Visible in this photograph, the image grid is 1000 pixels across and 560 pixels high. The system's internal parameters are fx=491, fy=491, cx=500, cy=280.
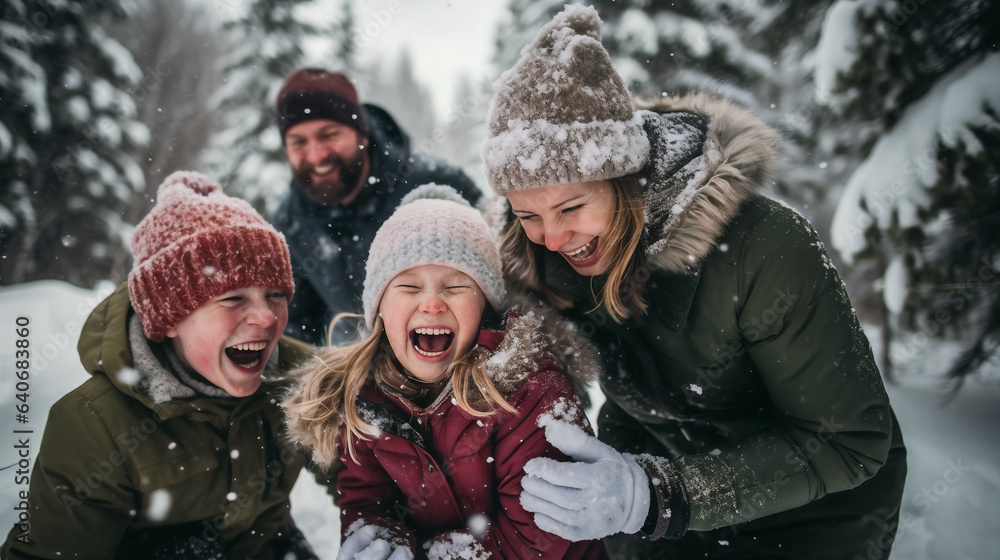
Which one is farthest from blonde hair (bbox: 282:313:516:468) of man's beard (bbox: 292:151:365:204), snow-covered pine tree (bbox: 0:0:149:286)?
snow-covered pine tree (bbox: 0:0:149:286)

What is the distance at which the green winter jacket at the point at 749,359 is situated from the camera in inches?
59.3

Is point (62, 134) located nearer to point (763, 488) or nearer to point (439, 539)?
point (439, 539)

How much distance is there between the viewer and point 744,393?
6.04ft

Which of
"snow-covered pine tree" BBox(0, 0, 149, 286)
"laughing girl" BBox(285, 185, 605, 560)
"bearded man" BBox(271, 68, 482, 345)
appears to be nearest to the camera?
"laughing girl" BBox(285, 185, 605, 560)

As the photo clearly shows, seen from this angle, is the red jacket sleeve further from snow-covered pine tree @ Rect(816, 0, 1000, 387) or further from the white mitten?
snow-covered pine tree @ Rect(816, 0, 1000, 387)

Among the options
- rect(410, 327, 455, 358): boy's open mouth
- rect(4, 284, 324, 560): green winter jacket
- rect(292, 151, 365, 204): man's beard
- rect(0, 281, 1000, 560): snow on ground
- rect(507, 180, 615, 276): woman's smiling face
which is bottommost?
rect(0, 281, 1000, 560): snow on ground

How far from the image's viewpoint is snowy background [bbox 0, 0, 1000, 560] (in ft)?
8.49

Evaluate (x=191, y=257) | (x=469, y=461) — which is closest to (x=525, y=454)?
(x=469, y=461)

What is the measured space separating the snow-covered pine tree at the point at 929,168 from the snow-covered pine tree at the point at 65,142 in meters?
6.86

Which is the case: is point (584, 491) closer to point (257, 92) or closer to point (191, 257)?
point (191, 257)

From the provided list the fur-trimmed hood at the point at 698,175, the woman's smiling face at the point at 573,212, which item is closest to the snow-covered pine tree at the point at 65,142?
the woman's smiling face at the point at 573,212

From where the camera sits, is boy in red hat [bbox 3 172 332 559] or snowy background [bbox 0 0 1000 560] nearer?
boy in red hat [bbox 3 172 332 559]

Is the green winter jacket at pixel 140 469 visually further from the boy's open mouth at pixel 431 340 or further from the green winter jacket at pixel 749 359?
the green winter jacket at pixel 749 359

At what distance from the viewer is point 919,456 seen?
296 cm
